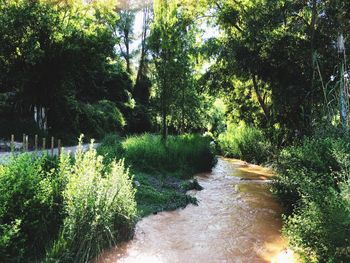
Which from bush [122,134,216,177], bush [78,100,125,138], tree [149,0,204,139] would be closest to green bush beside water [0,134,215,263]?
bush [122,134,216,177]

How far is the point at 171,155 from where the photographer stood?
11484 mm

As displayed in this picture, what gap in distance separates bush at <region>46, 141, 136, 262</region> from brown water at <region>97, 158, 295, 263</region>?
0.43 meters

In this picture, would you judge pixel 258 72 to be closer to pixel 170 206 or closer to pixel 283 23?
pixel 283 23

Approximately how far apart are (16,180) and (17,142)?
422 inches

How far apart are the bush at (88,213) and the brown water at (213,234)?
1.42ft

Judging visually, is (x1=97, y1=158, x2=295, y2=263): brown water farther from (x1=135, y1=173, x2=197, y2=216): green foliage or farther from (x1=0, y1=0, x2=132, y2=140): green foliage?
(x1=0, y1=0, x2=132, y2=140): green foliage

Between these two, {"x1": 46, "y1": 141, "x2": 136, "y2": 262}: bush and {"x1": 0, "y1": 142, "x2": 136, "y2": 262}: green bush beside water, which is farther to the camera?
{"x1": 46, "y1": 141, "x2": 136, "y2": 262}: bush

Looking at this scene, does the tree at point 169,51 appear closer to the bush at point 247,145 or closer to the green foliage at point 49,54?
the green foliage at point 49,54

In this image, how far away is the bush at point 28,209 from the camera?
3.96m

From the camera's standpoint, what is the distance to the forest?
433 centimetres

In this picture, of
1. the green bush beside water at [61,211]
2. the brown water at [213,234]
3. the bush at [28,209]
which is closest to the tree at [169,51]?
the brown water at [213,234]

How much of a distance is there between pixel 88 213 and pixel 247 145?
14174 millimetres

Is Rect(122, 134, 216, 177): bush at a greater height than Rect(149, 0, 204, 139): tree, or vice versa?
Rect(149, 0, 204, 139): tree

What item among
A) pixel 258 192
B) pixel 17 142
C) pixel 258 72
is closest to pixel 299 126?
pixel 258 72
